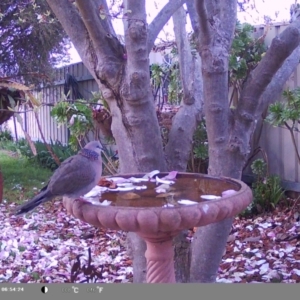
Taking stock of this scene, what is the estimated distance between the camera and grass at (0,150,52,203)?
4934 millimetres

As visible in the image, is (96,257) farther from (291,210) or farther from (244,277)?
(291,210)

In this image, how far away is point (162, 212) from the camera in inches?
55.5

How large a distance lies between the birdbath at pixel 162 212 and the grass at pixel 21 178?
3.17 meters

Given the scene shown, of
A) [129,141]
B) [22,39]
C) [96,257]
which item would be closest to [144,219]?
[129,141]

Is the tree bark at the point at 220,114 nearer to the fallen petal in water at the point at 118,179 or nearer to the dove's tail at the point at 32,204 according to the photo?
the fallen petal in water at the point at 118,179

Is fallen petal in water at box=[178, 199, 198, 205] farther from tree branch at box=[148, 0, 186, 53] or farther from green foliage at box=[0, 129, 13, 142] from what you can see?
green foliage at box=[0, 129, 13, 142]

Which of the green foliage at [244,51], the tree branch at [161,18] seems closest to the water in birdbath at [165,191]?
the tree branch at [161,18]

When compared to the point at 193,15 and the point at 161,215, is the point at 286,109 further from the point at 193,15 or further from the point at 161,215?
the point at 161,215

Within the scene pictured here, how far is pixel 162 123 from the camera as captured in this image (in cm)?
352

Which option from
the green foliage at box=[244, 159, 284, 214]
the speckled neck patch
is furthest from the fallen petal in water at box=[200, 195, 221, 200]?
the green foliage at box=[244, 159, 284, 214]

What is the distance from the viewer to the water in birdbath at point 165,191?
157 centimetres

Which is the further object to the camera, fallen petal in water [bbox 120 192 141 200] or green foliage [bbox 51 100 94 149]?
green foliage [bbox 51 100 94 149]

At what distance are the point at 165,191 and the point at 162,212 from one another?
0.31m

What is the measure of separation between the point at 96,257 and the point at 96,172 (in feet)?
5.04
